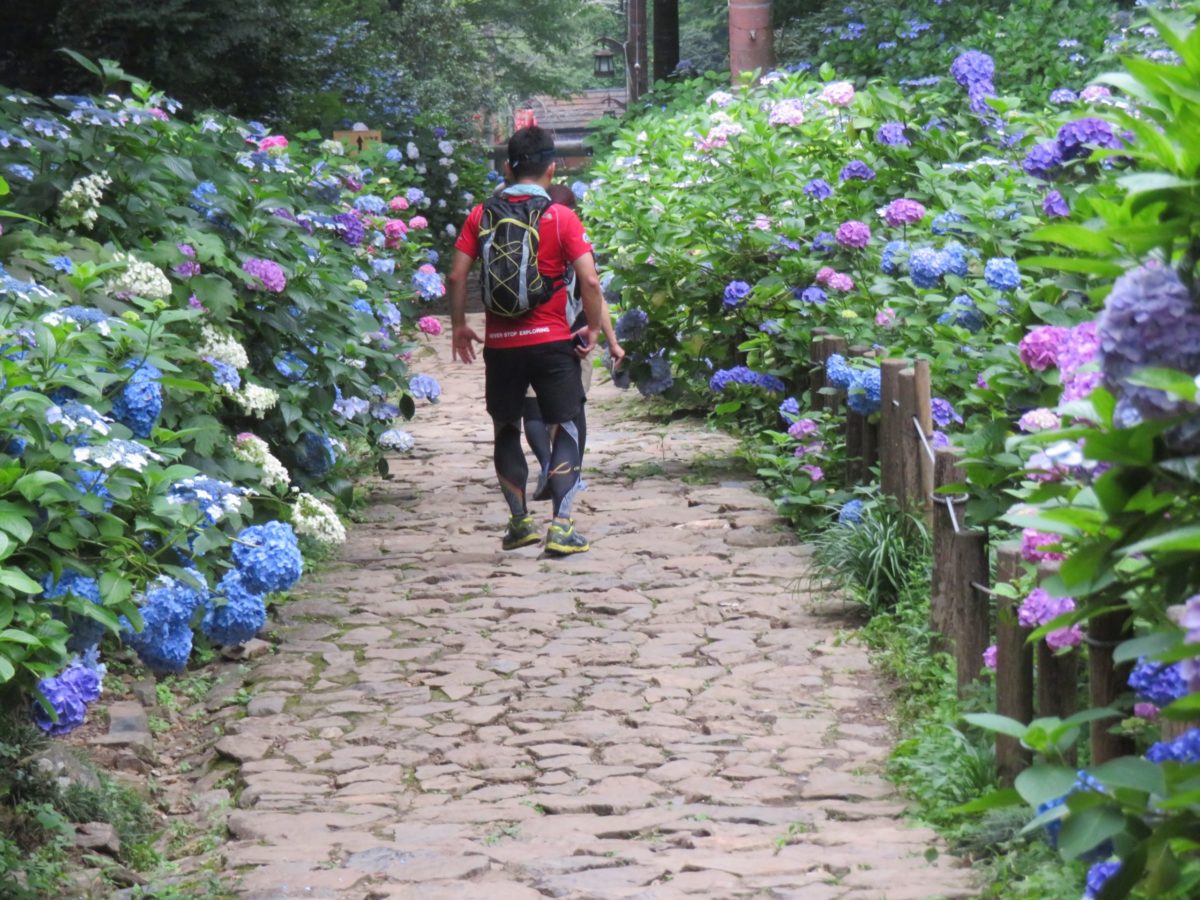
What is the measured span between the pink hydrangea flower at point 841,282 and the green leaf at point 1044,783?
617cm

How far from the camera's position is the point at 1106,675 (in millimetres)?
3512

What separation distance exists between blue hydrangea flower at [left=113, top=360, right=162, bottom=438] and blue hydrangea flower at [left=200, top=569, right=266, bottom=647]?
49cm

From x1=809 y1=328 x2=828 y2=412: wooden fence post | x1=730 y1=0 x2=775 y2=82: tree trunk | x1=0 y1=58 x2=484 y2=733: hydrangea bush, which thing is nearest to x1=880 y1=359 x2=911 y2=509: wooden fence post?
x1=809 y1=328 x2=828 y2=412: wooden fence post

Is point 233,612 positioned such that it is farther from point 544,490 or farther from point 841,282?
point 841,282

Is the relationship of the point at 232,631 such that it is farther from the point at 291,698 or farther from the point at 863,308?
the point at 863,308

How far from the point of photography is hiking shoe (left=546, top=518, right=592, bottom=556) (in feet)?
25.3

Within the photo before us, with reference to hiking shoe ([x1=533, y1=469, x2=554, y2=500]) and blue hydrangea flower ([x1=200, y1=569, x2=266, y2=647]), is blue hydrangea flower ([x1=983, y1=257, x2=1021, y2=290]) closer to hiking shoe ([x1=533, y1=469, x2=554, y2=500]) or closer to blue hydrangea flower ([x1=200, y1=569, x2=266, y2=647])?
hiking shoe ([x1=533, y1=469, x2=554, y2=500])

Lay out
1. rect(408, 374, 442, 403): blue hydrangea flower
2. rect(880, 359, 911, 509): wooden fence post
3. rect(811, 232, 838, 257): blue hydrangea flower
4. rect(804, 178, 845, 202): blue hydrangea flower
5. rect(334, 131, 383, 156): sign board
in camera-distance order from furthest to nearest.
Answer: rect(334, 131, 383, 156): sign board, rect(408, 374, 442, 403): blue hydrangea flower, rect(804, 178, 845, 202): blue hydrangea flower, rect(811, 232, 838, 257): blue hydrangea flower, rect(880, 359, 911, 509): wooden fence post

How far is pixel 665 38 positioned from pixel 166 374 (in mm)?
20403

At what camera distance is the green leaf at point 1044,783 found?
216cm

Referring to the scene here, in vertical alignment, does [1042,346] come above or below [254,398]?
above

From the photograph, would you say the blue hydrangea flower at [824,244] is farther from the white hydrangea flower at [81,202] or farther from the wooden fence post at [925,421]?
the white hydrangea flower at [81,202]

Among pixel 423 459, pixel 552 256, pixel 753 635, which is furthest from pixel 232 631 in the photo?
pixel 423 459

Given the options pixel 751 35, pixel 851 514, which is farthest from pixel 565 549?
pixel 751 35
